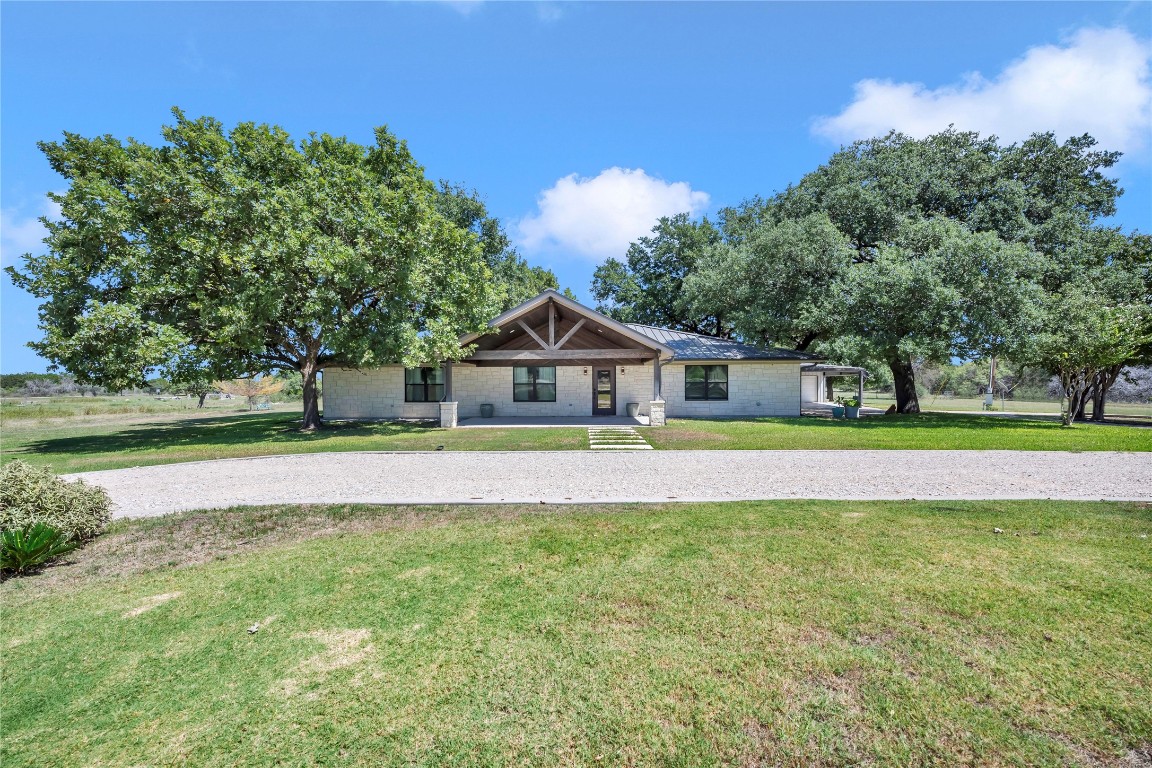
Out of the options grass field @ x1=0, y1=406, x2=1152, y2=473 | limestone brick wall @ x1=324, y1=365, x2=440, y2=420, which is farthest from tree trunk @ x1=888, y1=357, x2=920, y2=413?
limestone brick wall @ x1=324, y1=365, x2=440, y2=420

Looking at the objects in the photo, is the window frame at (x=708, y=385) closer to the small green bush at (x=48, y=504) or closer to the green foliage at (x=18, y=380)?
the small green bush at (x=48, y=504)

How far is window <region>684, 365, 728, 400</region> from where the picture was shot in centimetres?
2108

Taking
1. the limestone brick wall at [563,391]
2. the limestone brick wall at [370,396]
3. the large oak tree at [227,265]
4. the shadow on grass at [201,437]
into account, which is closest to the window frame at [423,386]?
the limestone brick wall at [370,396]

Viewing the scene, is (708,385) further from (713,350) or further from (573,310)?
(573,310)

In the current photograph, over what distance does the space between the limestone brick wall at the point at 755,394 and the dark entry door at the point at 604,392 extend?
2354 mm

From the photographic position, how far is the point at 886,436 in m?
14.0

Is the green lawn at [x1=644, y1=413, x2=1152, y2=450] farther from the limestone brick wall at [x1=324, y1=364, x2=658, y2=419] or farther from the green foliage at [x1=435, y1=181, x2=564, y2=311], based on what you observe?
the green foliage at [x1=435, y1=181, x2=564, y2=311]

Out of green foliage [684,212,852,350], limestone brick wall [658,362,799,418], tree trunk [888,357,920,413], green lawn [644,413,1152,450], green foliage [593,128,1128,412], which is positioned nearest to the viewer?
green lawn [644,413,1152,450]

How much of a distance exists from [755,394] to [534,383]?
9.31m

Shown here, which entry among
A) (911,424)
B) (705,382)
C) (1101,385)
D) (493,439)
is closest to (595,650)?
(493,439)

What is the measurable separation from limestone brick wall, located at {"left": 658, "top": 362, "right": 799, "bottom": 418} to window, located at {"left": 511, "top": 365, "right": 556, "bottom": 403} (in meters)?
4.86

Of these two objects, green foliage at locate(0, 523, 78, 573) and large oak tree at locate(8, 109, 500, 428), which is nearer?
green foliage at locate(0, 523, 78, 573)

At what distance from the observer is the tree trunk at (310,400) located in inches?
682

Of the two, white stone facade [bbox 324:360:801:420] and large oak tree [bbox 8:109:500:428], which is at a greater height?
large oak tree [bbox 8:109:500:428]
